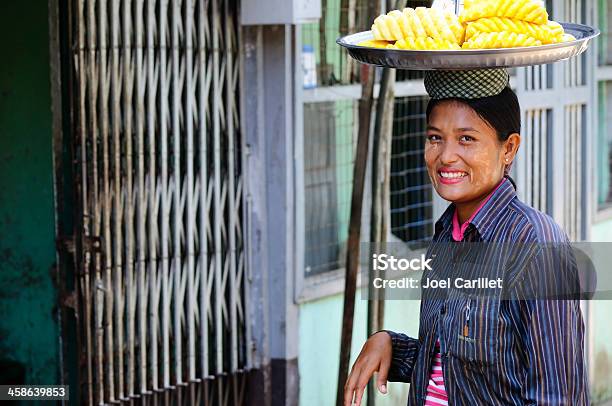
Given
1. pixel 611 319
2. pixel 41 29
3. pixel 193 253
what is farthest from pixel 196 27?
pixel 611 319

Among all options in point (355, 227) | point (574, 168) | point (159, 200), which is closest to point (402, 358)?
point (355, 227)

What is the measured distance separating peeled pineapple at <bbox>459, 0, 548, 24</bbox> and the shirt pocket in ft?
2.47

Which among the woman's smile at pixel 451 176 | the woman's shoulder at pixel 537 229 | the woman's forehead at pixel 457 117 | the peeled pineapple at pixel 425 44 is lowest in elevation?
the woman's shoulder at pixel 537 229

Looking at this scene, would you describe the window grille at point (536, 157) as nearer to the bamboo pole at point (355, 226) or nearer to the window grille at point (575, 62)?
the window grille at point (575, 62)

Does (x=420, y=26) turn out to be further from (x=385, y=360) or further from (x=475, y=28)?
(x=385, y=360)

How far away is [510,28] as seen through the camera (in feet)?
10.0

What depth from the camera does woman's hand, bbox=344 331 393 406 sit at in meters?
3.11

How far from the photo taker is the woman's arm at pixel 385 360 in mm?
3158

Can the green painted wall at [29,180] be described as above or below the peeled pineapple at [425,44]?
below

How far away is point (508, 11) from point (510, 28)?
0.06m

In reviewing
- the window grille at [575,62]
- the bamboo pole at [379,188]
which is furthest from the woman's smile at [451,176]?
the window grille at [575,62]

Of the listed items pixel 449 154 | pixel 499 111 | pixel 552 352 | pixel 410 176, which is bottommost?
pixel 552 352

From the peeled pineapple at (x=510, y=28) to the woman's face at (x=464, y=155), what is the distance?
201mm

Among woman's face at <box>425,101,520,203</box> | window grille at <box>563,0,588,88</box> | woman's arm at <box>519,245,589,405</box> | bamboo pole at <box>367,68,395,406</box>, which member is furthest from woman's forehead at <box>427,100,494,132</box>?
window grille at <box>563,0,588,88</box>
